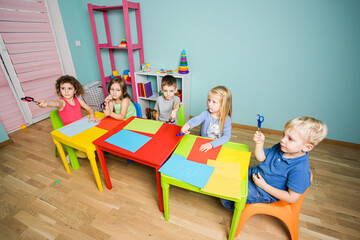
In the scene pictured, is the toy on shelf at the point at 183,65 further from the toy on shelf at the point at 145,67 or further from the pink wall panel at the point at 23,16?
the pink wall panel at the point at 23,16

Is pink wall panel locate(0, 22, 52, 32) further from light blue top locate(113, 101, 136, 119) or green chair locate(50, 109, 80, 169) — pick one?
light blue top locate(113, 101, 136, 119)

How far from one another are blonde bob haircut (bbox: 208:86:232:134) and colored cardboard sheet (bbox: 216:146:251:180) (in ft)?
0.90

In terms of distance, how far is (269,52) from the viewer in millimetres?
2314

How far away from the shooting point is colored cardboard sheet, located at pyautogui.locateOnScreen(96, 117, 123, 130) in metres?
1.59

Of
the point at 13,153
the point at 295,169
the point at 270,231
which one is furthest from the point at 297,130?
the point at 13,153

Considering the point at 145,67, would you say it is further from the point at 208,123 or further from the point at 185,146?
the point at 185,146

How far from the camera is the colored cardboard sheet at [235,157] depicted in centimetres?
112

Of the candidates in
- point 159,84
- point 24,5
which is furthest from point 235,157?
point 24,5

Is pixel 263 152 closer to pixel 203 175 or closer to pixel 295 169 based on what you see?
pixel 295 169

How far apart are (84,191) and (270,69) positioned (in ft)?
8.91

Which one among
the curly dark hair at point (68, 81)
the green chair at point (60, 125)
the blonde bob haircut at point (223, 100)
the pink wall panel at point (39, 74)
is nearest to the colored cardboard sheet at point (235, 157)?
the blonde bob haircut at point (223, 100)

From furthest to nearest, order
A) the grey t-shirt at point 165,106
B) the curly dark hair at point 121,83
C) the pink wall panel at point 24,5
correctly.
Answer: the pink wall panel at point 24,5, the grey t-shirt at point 165,106, the curly dark hair at point 121,83

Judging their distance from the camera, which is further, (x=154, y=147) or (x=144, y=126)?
(x=144, y=126)

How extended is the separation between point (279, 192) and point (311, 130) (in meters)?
0.41
